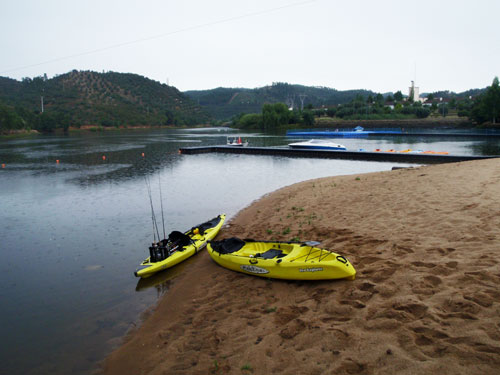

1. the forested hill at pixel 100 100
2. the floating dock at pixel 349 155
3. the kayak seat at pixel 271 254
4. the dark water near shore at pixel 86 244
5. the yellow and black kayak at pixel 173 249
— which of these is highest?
the forested hill at pixel 100 100

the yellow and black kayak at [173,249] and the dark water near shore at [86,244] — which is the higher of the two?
the yellow and black kayak at [173,249]

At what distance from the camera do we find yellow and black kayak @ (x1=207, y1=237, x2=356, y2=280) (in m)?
6.94

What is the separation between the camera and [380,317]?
5.15 metres

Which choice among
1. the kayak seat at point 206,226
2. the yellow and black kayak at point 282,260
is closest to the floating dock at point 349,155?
the kayak seat at point 206,226

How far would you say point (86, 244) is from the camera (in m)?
12.6

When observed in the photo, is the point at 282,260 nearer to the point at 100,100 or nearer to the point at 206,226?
the point at 206,226

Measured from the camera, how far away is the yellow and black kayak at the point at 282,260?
6941 millimetres

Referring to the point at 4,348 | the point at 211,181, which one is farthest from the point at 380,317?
the point at 211,181

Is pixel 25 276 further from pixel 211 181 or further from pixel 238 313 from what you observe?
pixel 211 181

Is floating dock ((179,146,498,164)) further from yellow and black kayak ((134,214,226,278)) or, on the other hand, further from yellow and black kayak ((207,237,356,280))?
yellow and black kayak ((207,237,356,280))

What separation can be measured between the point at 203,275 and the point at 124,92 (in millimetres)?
180720

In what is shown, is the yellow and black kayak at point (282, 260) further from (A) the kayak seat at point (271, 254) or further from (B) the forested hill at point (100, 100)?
(B) the forested hill at point (100, 100)

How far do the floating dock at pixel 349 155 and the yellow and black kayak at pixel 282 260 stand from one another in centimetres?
2472

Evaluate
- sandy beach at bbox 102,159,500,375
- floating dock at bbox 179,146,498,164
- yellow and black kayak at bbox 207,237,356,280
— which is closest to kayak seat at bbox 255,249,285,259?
yellow and black kayak at bbox 207,237,356,280
